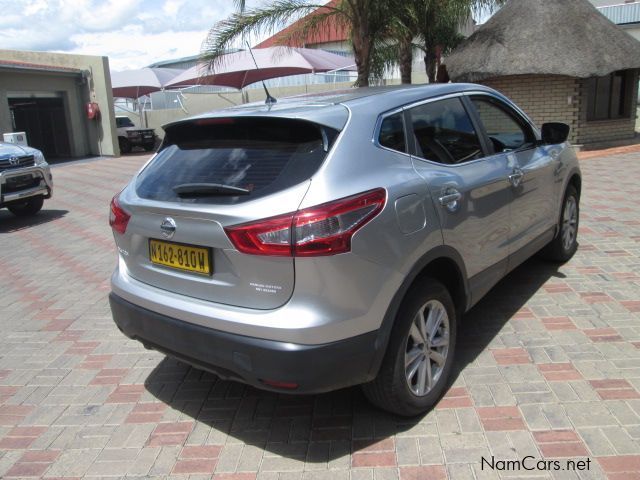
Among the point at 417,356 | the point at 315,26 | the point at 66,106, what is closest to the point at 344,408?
the point at 417,356

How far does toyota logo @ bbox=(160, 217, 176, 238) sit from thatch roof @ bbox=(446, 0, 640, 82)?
14334 mm

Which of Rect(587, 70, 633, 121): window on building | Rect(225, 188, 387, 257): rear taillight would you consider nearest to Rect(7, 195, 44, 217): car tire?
Rect(225, 188, 387, 257): rear taillight

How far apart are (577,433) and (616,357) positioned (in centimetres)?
97

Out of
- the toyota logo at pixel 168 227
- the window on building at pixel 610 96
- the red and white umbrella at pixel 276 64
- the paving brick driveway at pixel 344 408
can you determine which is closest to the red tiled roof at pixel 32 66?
the red and white umbrella at pixel 276 64

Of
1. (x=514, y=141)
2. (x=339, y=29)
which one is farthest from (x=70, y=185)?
(x=514, y=141)

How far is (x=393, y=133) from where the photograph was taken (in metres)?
3.04

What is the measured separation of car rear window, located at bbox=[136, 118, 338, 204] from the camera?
264 cm

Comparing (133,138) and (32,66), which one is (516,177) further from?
(133,138)

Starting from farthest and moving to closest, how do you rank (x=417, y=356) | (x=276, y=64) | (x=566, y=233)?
(x=276, y=64) → (x=566, y=233) → (x=417, y=356)

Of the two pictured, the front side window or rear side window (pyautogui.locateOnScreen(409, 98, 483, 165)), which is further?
the front side window

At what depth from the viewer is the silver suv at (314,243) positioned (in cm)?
249

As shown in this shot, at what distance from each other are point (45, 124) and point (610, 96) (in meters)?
19.7

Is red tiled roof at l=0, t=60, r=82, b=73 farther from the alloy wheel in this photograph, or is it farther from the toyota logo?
the alloy wheel

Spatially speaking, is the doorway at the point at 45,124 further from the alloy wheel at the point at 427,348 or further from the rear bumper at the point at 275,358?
the alloy wheel at the point at 427,348
